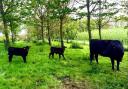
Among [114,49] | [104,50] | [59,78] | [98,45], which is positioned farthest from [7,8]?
[59,78]

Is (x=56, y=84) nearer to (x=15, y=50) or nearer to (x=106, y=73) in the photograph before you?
(x=106, y=73)

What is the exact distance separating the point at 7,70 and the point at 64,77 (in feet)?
12.9

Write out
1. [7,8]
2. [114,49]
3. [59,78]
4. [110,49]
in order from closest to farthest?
[59,78]
[114,49]
[110,49]
[7,8]

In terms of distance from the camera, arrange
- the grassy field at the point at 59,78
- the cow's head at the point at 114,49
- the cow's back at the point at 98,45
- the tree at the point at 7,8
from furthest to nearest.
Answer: the tree at the point at 7,8 → the cow's back at the point at 98,45 → the cow's head at the point at 114,49 → the grassy field at the point at 59,78

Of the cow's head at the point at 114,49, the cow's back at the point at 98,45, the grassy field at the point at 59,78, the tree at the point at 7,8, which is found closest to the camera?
the grassy field at the point at 59,78

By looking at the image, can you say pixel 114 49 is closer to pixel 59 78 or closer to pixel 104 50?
pixel 104 50

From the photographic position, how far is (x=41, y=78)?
14.6 m

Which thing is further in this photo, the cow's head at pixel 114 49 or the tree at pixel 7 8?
the tree at pixel 7 8

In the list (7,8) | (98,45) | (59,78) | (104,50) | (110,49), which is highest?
(7,8)

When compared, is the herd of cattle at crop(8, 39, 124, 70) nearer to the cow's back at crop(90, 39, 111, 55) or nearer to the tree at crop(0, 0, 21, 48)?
the cow's back at crop(90, 39, 111, 55)

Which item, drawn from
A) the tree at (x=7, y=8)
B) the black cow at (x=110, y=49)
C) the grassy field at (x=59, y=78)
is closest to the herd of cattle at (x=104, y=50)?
the black cow at (x=110, y=49)

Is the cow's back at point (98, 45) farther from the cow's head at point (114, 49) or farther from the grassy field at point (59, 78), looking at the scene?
the grassy field at point (59, 78)

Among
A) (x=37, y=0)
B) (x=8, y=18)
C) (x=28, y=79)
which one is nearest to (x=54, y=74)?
(x=28, y=79)

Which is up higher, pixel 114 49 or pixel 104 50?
pixel 114 49
